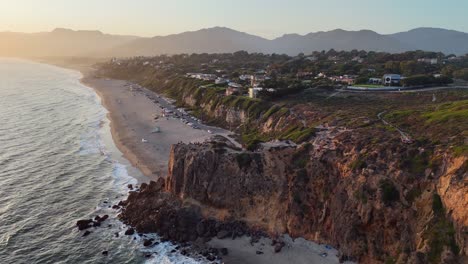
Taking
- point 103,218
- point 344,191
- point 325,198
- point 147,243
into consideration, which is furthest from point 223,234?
point 103,218

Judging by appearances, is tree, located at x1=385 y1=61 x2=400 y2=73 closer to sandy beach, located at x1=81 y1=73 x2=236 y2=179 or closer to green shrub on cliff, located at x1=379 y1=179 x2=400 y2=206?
sandy beach, located at x1=81 y1=73 x2=236 y2=179

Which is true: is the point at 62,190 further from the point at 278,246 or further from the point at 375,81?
the point at 375,81

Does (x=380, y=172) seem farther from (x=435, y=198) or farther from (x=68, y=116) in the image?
(x=68, y=116)

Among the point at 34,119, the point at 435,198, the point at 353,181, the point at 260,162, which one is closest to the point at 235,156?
the point at 260,162

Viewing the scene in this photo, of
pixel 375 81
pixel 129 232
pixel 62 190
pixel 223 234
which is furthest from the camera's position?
pixel 375 81

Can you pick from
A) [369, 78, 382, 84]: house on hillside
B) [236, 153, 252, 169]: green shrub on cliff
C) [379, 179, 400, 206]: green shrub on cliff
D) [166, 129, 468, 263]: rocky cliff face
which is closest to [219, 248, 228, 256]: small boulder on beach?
[166, 129, 468, 263]: rocky cliff face

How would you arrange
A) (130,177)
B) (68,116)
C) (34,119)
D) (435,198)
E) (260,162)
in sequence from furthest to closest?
(68,116)
(34,119)
(130,177)
(260,162)
(435,198)
